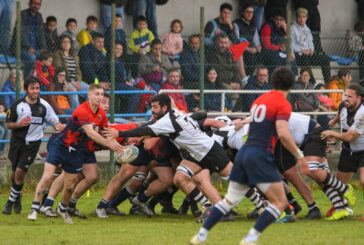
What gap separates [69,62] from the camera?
20484 mm

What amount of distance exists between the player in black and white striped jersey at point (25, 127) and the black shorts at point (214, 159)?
2337 millimetres

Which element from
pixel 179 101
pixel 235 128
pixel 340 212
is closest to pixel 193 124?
pixel 235 128

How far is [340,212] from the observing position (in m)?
16.1

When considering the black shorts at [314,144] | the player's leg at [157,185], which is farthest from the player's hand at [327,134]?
the player's leg at [157,185]

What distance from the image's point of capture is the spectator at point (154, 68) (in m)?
21.2

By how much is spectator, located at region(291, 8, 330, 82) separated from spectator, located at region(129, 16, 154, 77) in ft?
8.91

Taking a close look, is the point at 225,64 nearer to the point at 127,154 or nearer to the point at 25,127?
the point at 25,127

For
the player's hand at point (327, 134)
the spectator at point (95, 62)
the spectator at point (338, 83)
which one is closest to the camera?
the player's hand at point (327, 134)

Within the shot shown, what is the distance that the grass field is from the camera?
44.3 ft

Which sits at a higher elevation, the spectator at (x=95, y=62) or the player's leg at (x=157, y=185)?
the spectator at (x=95, y=62)

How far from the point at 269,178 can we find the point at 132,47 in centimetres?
947

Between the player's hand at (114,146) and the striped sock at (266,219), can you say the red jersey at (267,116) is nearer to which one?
the striped sock at (266,219)

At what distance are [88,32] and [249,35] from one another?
127 inches

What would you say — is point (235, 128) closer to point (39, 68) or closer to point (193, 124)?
point (193, 124)
